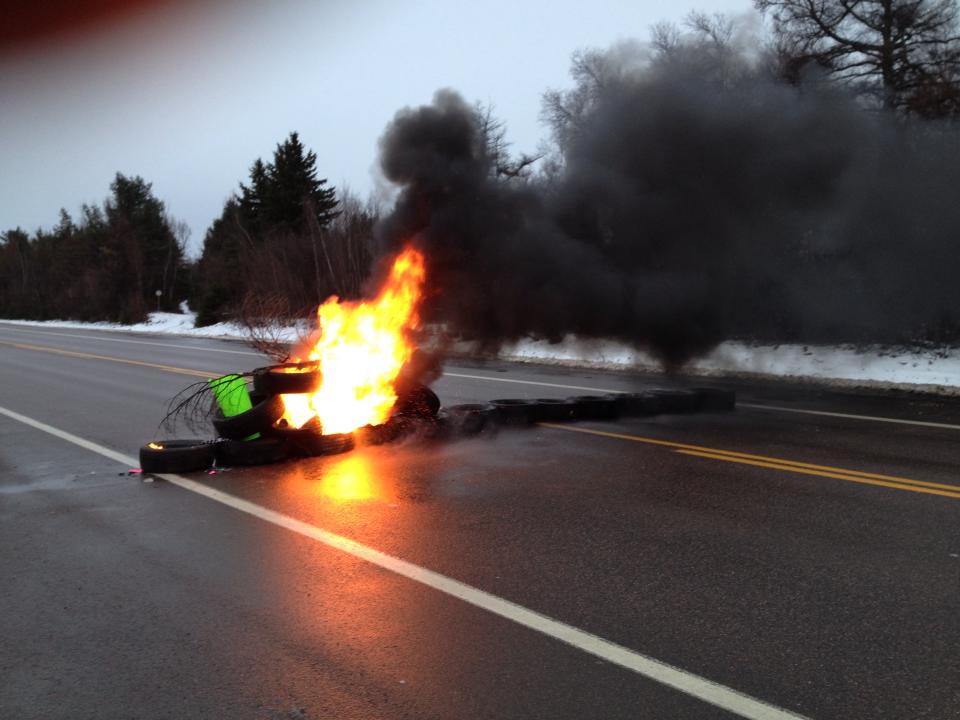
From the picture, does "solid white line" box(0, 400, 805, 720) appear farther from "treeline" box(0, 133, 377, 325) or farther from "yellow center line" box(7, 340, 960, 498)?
"treeline" box(0, 133, 377, 325)

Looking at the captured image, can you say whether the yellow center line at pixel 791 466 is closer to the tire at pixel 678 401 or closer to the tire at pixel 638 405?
the tire at pixel 638 405

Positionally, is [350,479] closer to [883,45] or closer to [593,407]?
[593,407]

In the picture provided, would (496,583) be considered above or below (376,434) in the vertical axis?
below

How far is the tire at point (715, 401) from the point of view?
10.1 metres

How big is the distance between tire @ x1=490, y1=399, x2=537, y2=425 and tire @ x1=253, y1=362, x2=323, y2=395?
241 cm

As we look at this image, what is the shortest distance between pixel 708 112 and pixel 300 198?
38132 millimetres

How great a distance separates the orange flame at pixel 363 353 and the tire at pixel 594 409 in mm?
2296

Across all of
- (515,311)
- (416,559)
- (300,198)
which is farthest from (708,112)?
(300,198)

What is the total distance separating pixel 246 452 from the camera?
7.07 m

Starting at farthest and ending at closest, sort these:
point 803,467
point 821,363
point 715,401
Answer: point 821,363, point 715,401, point 803,467

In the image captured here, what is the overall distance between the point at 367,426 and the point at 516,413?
6.54 feet

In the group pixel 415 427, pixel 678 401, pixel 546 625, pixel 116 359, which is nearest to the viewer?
pixel 546 625

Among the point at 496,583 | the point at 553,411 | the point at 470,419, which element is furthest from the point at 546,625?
the point at 553,411

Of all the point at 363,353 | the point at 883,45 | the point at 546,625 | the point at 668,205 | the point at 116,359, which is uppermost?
the point at 883,45
